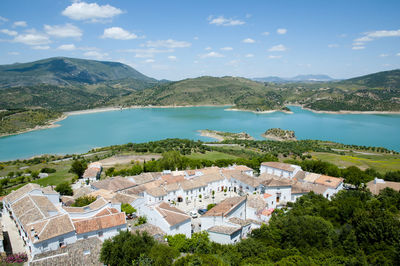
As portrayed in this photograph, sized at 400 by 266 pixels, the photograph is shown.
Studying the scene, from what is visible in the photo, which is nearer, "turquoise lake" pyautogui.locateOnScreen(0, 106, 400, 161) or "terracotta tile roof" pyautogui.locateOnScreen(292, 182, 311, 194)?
"terracotta tile roof" pyautogui.locateOnScreen(292, 182, 311, 194)

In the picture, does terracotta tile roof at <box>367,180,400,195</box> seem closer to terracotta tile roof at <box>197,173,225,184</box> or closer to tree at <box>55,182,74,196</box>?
terracotta tile roof at <box>197,173,225,184</box>

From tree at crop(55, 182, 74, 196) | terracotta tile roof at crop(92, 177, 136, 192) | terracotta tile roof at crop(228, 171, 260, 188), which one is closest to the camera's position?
terracotta tile roof at crop(92, 177, 136, 192)

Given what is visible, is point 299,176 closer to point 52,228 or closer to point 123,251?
point 123,251

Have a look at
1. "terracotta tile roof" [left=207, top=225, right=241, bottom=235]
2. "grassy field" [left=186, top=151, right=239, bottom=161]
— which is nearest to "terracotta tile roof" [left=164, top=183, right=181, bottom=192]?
"terracotta tile roof" [left=207, top=225, right=241, bottom=235]

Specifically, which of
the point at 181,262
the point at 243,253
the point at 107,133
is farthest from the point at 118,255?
the point at 107,133

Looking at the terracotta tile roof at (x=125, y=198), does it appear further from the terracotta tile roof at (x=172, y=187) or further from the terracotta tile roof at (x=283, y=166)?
the terracotta tile roof at (x=283, y=166)

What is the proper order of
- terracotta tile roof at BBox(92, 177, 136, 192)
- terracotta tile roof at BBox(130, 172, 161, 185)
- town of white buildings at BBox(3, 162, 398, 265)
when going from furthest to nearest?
terracotta tile roof at BBox(130, 172, 161, 185), terracotta tile roof at BBox(92, 177, 136, 192), town of white buildings at BBox(3, 162, 398, 265)

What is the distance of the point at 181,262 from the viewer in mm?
15125

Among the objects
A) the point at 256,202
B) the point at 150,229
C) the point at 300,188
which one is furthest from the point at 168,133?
the point at 150,229

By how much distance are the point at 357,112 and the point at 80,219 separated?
164m

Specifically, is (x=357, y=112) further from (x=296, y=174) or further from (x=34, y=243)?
(x=34, y=243)

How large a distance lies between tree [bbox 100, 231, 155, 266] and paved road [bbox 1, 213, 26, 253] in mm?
8768

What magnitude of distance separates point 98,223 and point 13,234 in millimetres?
8582

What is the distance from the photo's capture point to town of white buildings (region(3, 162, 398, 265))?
18.3m
